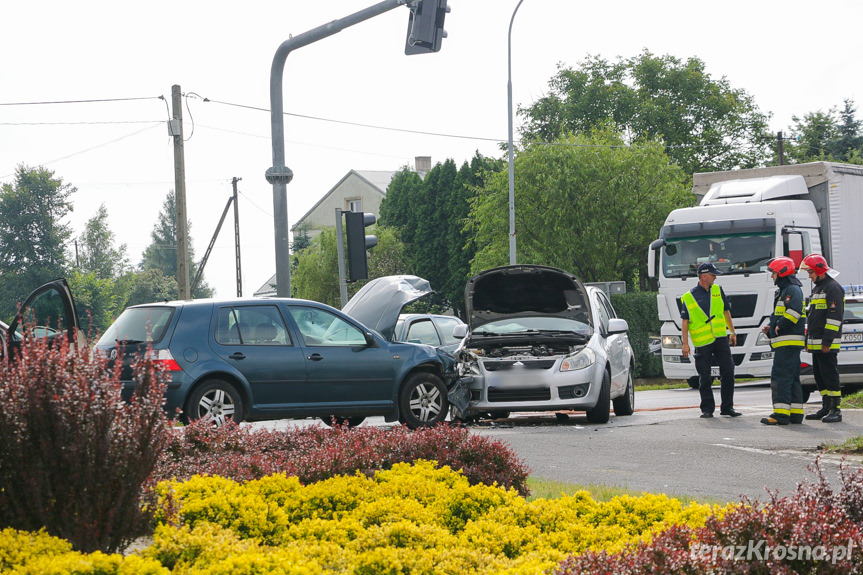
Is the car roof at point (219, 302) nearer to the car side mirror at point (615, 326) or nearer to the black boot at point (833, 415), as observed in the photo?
the car side mirror at point (615, 326)

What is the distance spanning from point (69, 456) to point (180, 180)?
2350 cm

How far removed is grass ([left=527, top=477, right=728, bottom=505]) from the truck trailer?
37.3 feet

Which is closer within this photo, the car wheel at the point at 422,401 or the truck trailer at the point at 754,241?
the car wheel at the point at 422,401

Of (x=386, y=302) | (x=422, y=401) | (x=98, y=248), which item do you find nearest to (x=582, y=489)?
(x=422, y=401)

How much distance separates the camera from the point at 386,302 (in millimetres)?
11836

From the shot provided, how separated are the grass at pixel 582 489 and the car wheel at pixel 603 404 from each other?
4.71 m

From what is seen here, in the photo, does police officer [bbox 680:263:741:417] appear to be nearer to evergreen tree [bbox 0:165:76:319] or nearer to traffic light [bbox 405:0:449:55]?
traffic light [bbox 405:0:449:55]

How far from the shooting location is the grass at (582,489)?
623 cm

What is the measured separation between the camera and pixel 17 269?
247 feet

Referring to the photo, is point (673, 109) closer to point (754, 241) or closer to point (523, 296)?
point (754, 241)

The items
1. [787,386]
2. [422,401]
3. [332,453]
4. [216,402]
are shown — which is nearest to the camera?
[332,453]

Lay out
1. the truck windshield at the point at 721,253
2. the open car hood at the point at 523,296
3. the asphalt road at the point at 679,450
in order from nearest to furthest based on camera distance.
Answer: the asphalt road at the point at 679,450, the open car hood at the point at 523,296, the truck windshield at the point at 721,253

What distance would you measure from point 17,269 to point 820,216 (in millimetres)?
68569

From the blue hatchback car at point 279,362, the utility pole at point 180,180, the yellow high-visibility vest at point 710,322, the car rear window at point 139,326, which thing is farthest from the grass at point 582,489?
the utility pole at point 180,180
